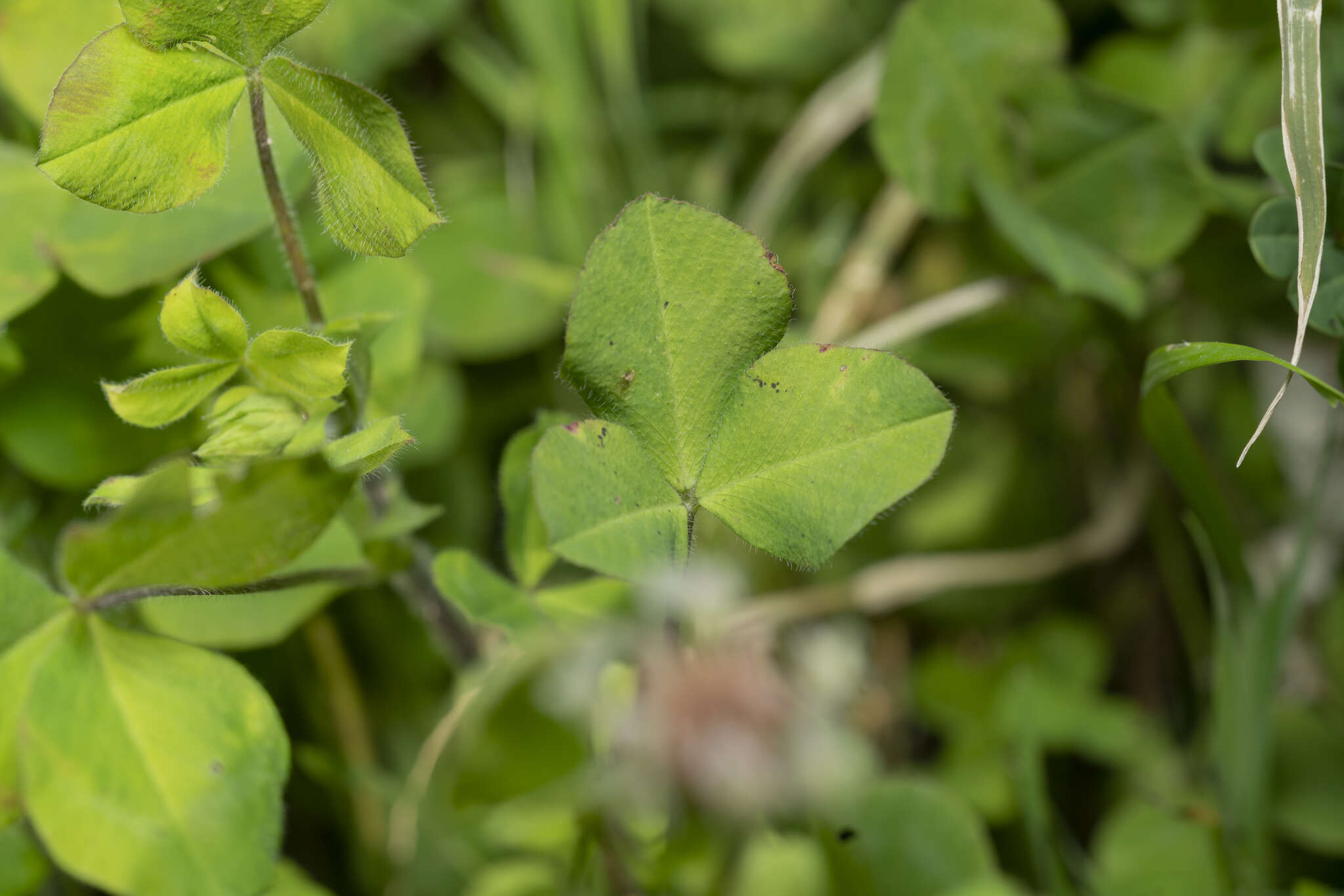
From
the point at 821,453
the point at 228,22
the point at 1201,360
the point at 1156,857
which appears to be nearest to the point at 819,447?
the point at 821,453

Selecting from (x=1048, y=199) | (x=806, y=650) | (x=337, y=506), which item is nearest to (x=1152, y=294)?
(x=1048, y=199)

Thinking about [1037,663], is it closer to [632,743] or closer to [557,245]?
[632,743]

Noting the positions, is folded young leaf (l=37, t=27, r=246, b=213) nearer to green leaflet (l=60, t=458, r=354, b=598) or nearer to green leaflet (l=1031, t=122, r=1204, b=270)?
green leaflet (l=60, t=458, r=354, b=598)

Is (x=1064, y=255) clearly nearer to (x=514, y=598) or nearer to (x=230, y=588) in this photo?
(x=514, y=598)

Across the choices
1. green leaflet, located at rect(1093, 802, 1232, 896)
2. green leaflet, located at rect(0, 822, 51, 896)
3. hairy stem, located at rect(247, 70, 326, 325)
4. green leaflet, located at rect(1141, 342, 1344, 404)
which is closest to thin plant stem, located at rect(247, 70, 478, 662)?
hairy stem, located at rect(247, 70, 326, 325)

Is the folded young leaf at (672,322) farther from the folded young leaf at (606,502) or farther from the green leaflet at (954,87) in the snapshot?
the green leaflet at (954,87)

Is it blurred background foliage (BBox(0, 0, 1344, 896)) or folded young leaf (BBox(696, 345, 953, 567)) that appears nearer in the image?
folded young leaf (BBox(696, 345, 953, 567))
